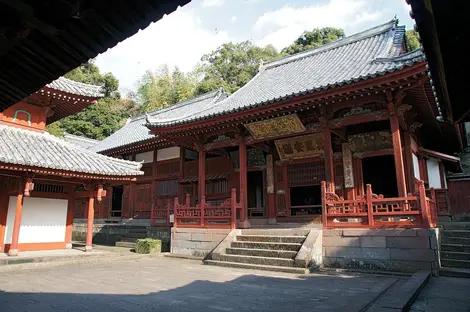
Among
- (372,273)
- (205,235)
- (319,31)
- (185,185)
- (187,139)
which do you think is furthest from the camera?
(319,31)

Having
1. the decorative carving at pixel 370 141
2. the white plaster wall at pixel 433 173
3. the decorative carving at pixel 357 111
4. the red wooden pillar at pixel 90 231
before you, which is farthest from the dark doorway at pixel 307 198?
the red wooden pillar at pixel 90 231

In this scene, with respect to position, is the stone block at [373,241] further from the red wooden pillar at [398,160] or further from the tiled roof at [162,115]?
the tiled roof at [162,115]

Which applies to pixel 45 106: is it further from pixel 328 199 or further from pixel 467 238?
pixel 467 238

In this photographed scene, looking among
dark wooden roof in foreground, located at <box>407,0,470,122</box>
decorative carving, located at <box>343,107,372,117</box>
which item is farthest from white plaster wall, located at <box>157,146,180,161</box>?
dark wooden roof in foreground, located at <box>407,0,470,122</box>

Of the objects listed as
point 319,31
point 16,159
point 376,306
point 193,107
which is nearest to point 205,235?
point 16,159

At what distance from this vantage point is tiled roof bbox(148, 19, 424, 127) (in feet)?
37.6

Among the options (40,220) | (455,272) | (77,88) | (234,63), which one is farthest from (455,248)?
(234,63)

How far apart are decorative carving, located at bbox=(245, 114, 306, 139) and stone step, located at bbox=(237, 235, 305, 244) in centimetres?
376

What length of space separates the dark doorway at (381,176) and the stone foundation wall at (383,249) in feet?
23.5

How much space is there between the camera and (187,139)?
14.1 metres

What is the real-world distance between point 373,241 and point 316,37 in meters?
42.3

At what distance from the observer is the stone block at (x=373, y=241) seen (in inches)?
329

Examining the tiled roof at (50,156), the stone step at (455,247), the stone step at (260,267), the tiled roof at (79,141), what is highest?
the tiled roof at (79,141)

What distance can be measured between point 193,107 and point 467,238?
16853 millimetres
